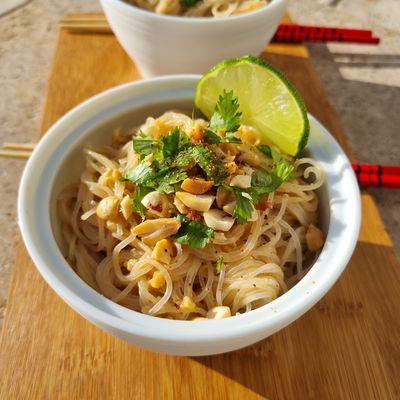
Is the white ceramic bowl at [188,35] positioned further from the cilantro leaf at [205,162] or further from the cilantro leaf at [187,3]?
the cilantro leaf at [205,162]

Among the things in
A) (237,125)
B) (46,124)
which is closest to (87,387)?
(237,125)

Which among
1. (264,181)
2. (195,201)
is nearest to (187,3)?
(264,181)

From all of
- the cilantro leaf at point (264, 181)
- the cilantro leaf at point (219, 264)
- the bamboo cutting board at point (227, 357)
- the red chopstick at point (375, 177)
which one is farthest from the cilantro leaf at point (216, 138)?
the red chopstick at point (375, 177)

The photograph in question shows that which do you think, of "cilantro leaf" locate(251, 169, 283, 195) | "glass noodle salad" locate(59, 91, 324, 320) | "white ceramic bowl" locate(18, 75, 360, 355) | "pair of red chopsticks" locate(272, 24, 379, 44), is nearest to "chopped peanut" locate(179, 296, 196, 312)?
"glass noodle salad" locate(59, 91, 324, 320)

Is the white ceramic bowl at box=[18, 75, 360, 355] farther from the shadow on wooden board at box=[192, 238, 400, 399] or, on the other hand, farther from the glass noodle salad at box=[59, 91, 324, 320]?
the shadow on wooden board at box=[192, 238, 400, 399]

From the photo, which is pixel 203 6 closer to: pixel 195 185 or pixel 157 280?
pixel 195 185
